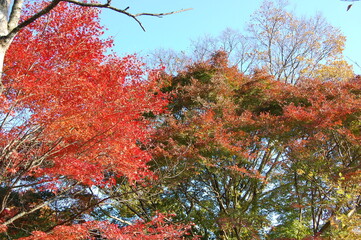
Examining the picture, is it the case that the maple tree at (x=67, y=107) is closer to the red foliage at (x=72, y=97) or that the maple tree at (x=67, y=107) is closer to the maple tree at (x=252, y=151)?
the red foliage at (x=72, y=97)

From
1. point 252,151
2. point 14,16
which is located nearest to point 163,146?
point 252,151

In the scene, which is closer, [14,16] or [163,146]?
[14,16]

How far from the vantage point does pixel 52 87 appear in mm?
6160

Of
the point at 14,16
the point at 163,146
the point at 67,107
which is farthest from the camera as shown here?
the point at 163,146

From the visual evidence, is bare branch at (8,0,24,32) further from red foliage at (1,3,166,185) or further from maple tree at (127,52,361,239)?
maple tree at (127,52,361,239)

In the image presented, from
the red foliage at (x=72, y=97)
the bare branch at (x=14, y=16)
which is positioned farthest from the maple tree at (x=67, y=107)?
the bare branch at (x=14, y=16)

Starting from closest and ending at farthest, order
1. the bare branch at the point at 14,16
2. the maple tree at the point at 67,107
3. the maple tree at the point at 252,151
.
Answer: the bare branch at the point at 14,16, the maple tree at the point at 67,107, the maple tree at the point at 252,151

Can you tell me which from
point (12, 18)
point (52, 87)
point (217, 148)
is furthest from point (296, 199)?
point (12, 18)

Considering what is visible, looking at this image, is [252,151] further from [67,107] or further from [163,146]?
[67,107]

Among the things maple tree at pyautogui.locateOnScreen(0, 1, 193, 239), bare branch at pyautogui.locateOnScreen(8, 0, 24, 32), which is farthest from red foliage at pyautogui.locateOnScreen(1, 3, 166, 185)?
bare branch at pyautogui.locateOnScreen(8, 0, 24, 32)

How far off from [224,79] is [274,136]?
3.34 m

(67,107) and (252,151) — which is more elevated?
(252,151)

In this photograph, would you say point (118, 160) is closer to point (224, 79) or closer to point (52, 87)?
point (52, 87)

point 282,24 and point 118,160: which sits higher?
point 282,24
